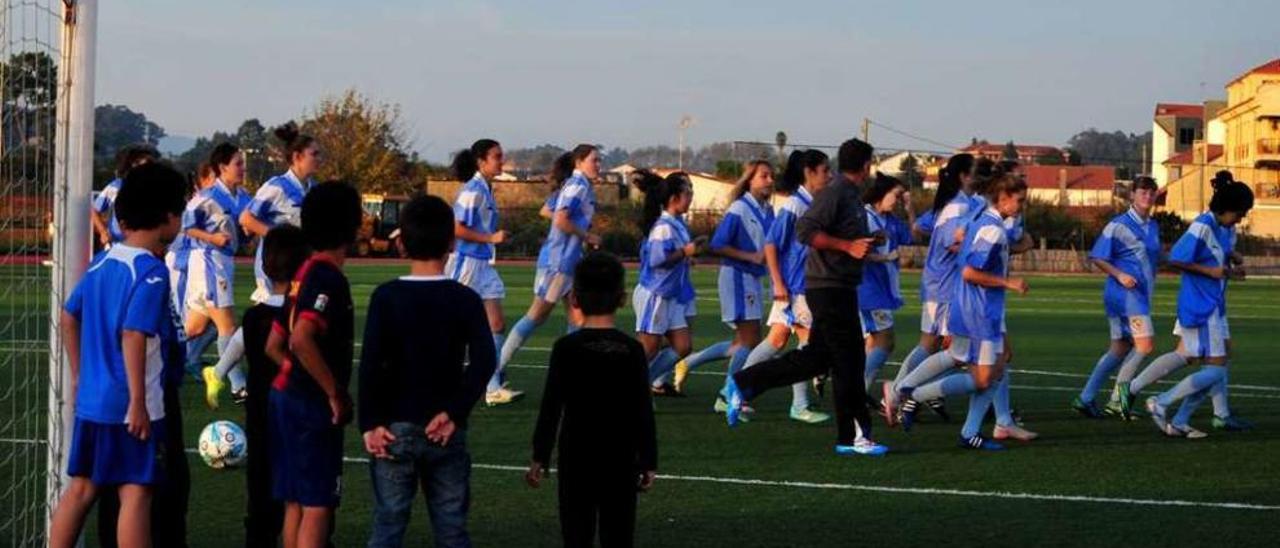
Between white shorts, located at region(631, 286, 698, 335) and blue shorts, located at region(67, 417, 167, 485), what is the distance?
7.61 meters

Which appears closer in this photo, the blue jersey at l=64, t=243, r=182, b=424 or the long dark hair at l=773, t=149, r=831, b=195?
the blue jersey at l=64, t=243, r=182, b=424

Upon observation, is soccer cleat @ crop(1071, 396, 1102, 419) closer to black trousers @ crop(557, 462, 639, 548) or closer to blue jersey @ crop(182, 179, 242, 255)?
blue jersey @ crop(182, 179, 242, 255)

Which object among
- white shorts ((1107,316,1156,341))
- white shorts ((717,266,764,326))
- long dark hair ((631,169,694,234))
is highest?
long dark hair ((631,169,694,234))

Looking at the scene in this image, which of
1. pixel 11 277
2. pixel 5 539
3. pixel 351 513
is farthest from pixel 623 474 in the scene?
pixel 11 277

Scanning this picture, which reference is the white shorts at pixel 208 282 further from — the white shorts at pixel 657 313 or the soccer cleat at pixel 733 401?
the soccer cleat at pixel 733 401

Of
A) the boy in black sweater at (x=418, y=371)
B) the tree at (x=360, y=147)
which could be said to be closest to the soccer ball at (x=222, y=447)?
the boy in black sweater at (x=418, y=371)

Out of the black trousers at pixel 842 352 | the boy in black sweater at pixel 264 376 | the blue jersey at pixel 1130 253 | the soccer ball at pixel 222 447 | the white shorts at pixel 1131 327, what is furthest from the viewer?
the blue jersey at pixel 1130 253

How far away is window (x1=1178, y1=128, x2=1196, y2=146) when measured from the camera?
129 meters

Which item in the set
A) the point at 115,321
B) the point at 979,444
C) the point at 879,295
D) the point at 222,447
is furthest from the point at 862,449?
the point at 115,321

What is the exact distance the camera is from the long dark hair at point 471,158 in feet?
48.8

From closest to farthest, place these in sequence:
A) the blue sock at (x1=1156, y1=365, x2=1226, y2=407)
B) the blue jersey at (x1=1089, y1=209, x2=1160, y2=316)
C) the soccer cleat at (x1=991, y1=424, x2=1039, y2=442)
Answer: the soccer cleat at (x1=991, y1=424, x2=1039, y2=442) → the blue sock at (x1=1156, y1=365, x2=1226, y2=407) → the blue jersey at (x1=1089, y1=209, x2=1160, y2=316)

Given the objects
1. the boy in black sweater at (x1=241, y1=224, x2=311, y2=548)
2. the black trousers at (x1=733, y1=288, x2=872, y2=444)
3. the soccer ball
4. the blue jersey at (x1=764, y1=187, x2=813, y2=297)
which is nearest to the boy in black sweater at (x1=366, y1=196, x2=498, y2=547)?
the boy in black sweater at (x1=241, y1=224, x2=311, y2=548)

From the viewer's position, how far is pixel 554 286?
49.4ft

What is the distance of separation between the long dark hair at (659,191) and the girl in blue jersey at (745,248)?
404mm
